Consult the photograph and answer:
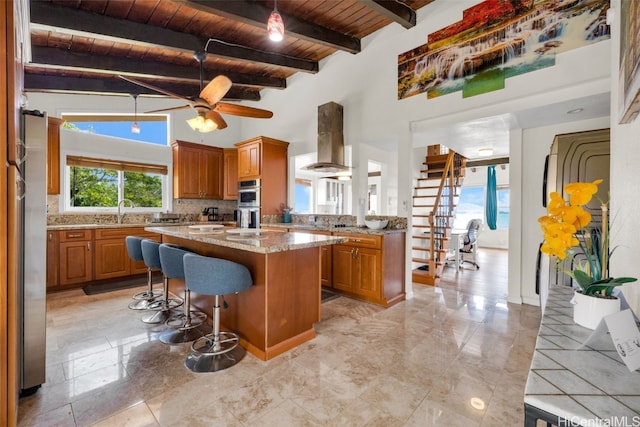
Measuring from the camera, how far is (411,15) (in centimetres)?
355

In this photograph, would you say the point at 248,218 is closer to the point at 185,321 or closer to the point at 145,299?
the point at 145,299

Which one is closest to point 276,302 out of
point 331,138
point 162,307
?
point 162,307

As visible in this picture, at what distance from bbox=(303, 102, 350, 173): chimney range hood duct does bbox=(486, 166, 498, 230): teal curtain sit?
6.24 metres

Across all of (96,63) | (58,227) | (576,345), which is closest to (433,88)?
(576,345)

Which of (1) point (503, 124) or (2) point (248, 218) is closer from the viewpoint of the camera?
(1) point (503, 124)

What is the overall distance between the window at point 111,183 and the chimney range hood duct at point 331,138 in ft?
10.9

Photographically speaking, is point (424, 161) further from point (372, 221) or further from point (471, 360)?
point (471, 360)

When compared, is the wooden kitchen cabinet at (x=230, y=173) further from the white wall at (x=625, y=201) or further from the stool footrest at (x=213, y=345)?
the white wall at (x=625, y=201)

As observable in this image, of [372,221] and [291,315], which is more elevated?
[372,221]

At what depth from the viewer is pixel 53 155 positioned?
4031 mm

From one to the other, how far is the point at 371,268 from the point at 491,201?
678 cm

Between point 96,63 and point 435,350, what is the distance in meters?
5.22

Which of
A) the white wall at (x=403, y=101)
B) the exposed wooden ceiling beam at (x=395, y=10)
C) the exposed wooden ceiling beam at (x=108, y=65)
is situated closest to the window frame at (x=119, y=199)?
the white wall at (x=403, y=101)

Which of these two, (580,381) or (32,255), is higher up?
(32,255)
